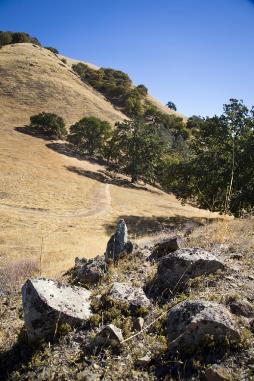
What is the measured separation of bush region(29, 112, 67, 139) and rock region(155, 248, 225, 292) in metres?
71.3

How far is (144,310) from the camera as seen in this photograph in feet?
20.0

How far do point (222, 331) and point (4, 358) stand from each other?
11.3 feet

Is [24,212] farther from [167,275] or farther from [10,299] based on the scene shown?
[167,275]

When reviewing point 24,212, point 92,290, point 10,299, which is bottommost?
point 24,212

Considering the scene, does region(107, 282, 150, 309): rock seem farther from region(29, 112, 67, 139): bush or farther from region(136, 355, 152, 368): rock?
region(29, 112, 67, 139): bush

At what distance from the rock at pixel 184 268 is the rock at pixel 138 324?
94 centimetres

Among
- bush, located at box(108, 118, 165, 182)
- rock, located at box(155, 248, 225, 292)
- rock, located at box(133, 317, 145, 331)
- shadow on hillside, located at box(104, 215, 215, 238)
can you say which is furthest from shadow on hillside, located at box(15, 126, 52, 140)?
rock, located at box(133, 317, 145, 331)

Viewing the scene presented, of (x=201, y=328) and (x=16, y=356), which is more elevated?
(x=201, y=328)

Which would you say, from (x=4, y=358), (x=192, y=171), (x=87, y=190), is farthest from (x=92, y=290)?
(x=87, y=190)

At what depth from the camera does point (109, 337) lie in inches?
213

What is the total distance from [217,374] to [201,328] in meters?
0.68

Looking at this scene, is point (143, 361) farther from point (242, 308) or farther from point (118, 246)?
point (118, 246)

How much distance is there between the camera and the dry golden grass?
24578mm

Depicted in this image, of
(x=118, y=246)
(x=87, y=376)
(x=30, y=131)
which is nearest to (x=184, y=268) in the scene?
(x=87, y=376)
